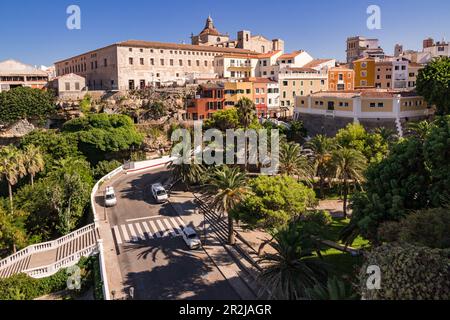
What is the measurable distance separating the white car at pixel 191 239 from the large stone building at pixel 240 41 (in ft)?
294

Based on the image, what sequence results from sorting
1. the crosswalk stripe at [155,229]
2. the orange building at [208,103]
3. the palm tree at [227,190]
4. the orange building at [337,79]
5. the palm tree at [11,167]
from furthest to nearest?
the orange building at [337,79]
the orange building at [208,103]
the palm tree at [11,167]
the crosswalk stripe at [155,229]
the palm tree at [227,190]

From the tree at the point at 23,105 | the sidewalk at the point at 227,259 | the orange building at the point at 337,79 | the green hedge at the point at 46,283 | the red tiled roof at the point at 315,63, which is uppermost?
the red tiled roof at the point at 315,63

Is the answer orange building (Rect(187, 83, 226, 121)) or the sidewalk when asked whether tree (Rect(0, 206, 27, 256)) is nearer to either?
the sidewalk

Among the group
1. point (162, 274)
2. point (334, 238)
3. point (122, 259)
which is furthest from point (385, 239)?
point (122, 259)

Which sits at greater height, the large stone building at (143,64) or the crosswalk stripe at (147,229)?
the large stone building at (143,64)

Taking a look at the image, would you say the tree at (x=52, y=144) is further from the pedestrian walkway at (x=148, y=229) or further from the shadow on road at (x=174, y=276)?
the shadow on road at (x=174, y=276)

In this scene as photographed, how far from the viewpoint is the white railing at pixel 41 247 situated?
104ft

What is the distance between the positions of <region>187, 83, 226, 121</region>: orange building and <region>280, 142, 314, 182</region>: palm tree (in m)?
35.7

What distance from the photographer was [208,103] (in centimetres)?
7244

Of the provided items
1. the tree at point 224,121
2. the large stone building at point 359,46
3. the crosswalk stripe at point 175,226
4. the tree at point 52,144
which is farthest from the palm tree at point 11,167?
the large stone building at point 359,46

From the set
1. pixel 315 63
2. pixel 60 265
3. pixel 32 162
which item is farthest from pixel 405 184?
pixel 315 63

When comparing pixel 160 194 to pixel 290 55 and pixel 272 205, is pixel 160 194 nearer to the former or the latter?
pixel 272 205

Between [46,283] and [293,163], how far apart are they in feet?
77.9

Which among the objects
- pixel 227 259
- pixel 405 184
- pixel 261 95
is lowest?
pixel 227 259
